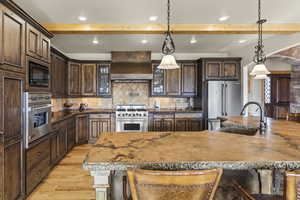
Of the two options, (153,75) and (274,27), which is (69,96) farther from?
(274,27)

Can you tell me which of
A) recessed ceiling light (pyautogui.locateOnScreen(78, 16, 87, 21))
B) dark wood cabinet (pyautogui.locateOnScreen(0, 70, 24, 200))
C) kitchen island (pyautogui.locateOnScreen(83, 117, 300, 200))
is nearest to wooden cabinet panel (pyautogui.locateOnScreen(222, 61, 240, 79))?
kitchen island (pyautogui.locateOnScreen(83, 117, 300, 200))

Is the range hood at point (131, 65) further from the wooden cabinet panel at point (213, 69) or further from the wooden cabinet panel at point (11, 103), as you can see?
the wooden cabinet panel at point (11, 103)

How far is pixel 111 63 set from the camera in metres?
4.93

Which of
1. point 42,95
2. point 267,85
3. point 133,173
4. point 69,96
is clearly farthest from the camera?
point 267,85

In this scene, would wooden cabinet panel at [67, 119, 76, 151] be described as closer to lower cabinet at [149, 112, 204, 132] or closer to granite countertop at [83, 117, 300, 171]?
lower cabinet at [149, 112, 204, 132]

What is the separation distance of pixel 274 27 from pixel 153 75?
2.95m

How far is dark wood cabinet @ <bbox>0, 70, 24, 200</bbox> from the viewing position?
5.62 feet

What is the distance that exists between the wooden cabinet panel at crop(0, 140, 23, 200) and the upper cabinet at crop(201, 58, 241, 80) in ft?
13.8

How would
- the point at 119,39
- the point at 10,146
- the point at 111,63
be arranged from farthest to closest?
the point at 111,63, the point at 119,39, the point at 10,146

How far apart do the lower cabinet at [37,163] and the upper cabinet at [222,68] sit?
3.95 meters

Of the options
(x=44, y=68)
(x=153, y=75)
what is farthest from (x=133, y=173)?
(x=153, y=75)

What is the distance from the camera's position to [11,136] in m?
1.84

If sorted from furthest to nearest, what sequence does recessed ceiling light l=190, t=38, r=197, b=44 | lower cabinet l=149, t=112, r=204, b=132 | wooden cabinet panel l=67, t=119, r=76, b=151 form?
lower cabinet l=149, t=112, r=204, b=132 → recessed ceiling light l=190, t=38, r=197, b=44 → wooden cabinet panel l=67, t=119, r=76, b=151

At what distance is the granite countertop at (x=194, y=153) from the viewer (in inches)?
41.3
